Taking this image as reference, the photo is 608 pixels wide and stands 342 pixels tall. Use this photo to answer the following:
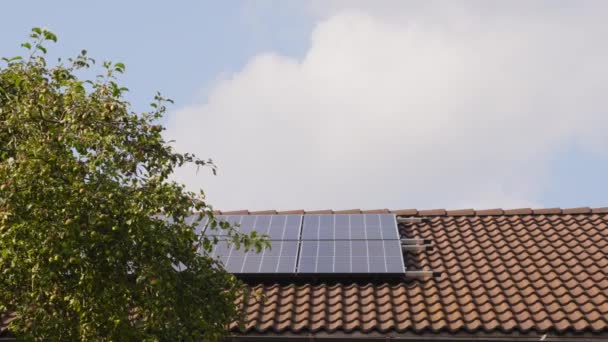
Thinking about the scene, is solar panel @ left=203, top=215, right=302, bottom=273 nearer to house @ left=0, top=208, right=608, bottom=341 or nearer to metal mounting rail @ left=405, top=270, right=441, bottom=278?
house @ left=0, top=208, right=608, bottom=341

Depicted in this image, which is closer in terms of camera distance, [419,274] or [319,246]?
[419,274]

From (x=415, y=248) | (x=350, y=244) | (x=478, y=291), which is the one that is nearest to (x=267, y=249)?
(x=350, y=244)

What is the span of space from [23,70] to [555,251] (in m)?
8.61

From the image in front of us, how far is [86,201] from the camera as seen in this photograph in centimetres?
925

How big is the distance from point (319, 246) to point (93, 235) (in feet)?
21.6

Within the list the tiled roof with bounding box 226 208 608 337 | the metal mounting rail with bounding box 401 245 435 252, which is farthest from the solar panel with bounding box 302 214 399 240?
the tiled roof with bounding box 226 208 608 337

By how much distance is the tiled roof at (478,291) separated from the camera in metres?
12.1

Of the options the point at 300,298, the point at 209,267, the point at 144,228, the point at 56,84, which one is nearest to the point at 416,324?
the point at 300,298

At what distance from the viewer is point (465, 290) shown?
13273 mm

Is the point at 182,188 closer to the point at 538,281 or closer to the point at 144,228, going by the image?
the point at 144,228

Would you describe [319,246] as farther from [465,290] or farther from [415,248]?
[465,290]

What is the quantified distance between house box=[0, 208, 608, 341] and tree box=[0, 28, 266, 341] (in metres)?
0.99

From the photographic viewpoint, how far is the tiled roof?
1207 centimetres

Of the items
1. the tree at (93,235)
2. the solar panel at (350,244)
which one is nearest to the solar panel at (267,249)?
the solar panel at (350,244)
